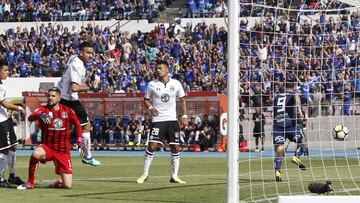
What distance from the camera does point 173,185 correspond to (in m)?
17.0

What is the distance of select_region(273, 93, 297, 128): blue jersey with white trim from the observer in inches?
722

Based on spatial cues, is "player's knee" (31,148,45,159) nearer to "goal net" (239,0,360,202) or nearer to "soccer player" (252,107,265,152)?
"goal net" (239,0,360,202)

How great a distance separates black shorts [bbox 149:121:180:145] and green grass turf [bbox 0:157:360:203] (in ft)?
2.62

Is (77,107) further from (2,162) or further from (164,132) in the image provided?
(2,162)

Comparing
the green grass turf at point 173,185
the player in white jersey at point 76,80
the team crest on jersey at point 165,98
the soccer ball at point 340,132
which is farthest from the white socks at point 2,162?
the soccer ball at point 340,132

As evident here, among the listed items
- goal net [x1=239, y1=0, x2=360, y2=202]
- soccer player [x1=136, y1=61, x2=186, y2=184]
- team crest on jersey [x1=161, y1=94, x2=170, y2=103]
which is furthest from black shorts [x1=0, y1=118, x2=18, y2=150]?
goal net [x1=239, y1=0, x2=360, y2=202]

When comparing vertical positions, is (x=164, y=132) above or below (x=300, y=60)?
below

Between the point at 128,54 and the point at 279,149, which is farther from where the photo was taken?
the point at 128,54

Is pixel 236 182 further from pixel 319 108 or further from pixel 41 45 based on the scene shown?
pixel 41 45

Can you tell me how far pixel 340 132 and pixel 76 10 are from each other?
33.5 meters

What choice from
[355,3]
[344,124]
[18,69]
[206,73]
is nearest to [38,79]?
[18,69]

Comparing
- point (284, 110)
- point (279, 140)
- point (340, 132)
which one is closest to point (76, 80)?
point (284, 110)

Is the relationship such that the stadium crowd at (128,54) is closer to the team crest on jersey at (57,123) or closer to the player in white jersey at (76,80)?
the player in white jersey at (76,80)

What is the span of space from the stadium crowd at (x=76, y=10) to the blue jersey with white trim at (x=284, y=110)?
108 feet
